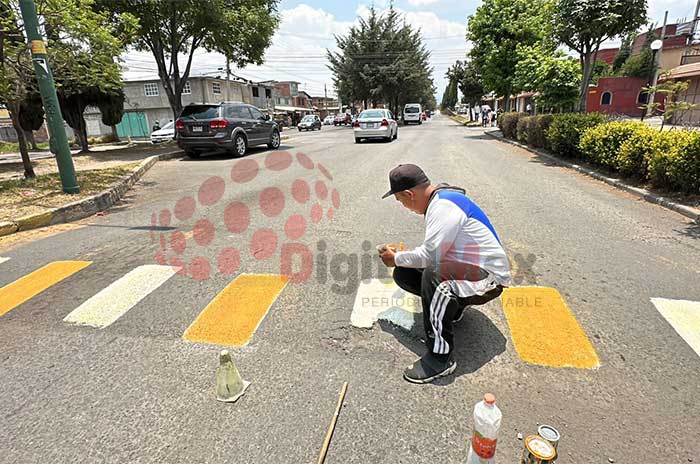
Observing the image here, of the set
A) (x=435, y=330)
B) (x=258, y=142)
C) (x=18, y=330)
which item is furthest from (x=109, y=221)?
(x=258, y=142)

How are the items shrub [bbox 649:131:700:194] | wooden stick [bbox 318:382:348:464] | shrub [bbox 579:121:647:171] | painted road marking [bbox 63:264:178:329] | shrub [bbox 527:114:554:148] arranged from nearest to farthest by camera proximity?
wooden stick [bbox 318:382:348:464] → painted road marking [bbox 63:264:178:329] → shrub [bbox 649:131:700:194] → shrub [bbox 579:121:647:171] → shrub [bbox 527:114:554:148]

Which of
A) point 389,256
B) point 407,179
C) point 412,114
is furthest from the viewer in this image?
point 412,114

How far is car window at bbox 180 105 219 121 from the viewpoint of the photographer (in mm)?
12688

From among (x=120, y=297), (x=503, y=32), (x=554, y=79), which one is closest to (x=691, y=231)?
(x=120, y=297)

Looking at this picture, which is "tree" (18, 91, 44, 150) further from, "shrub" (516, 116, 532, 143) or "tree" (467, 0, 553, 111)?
"tree" (467, 0, 553, 111)

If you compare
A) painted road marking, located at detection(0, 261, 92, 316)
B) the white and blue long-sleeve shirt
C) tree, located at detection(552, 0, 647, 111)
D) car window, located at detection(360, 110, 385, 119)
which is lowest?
painted road marking, located at detection(0, 261, 92, 316)

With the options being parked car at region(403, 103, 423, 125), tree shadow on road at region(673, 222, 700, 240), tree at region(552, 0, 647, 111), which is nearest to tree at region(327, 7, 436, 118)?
parked car at region(403, 103, 423, 125)

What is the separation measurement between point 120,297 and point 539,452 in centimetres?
353

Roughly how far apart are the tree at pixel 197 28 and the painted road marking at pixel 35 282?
11.2 meters

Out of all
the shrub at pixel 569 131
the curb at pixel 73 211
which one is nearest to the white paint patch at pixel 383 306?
the curb at pixel 73 211

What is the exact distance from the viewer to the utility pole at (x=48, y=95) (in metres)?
6.52

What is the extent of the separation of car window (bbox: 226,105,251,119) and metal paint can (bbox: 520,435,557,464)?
13124mm

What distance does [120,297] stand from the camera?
3623 mm

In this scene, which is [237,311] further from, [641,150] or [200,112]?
[200,112]
